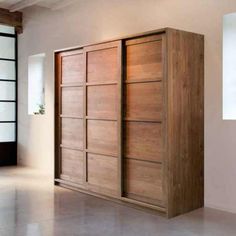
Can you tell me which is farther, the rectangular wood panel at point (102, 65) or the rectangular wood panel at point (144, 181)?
the rectangular wood panel at point (102, 65)

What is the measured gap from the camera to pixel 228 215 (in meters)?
4.08

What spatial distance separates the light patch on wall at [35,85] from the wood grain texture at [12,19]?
2.47 ft

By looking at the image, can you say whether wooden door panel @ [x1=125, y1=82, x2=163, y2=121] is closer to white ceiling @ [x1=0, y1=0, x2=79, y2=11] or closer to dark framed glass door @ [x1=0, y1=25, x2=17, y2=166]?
white ceiling @ [x1=0, y1=0, x2=79, y2=11]

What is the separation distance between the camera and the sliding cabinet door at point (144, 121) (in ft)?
13.4

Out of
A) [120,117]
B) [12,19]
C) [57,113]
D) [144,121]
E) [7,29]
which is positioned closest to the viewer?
[144,121]

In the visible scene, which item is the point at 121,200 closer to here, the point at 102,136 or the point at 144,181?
the point at 144,181

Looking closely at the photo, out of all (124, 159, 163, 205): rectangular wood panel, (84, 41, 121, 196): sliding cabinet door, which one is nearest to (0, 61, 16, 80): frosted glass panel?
(84, 41, 121, 196): sliding cabinet door

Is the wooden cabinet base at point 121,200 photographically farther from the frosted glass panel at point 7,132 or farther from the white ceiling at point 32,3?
the white ceiling at point 32,3

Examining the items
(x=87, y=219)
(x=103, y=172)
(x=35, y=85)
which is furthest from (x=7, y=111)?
(x=87, y=219)

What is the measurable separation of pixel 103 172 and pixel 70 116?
3.53ft

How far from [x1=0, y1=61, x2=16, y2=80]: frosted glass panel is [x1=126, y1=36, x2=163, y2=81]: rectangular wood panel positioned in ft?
13.6

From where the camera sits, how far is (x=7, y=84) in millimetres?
7820

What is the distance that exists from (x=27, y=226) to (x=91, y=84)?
6.96ft

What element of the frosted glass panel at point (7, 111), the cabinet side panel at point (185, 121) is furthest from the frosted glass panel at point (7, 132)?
the cabinet side panel at point (185, 121)
